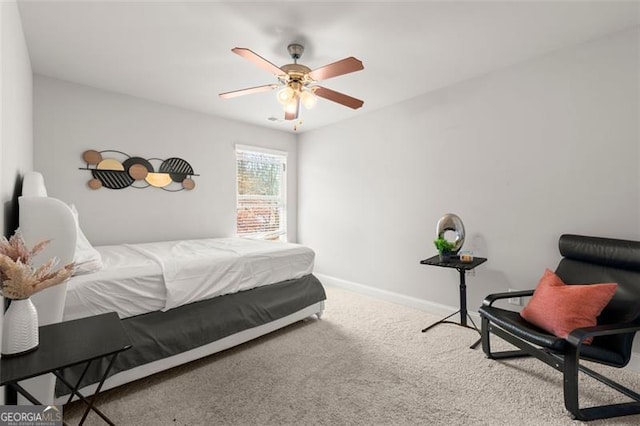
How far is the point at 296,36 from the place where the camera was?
2217mm

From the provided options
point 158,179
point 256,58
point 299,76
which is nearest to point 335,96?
point 299,76

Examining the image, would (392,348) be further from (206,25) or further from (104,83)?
(104,83)

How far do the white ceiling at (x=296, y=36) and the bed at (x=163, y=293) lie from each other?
116 centimetres

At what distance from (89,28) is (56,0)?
0.91 ft

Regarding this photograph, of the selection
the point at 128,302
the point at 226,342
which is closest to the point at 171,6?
the point at 128,302

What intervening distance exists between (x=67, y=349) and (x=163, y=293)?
912 mm

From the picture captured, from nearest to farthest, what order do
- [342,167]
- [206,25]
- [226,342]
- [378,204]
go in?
[206,25] → [226,342] → [378,204] → [342,167]

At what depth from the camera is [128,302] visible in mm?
1938

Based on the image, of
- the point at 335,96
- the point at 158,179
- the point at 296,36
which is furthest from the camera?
the point at 158,179

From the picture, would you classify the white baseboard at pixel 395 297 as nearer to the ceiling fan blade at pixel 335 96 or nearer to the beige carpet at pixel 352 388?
the beige carpet at pixel 352 388

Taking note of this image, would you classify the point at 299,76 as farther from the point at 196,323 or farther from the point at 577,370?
the point at 577,370

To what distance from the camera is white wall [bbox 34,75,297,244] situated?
2951mm

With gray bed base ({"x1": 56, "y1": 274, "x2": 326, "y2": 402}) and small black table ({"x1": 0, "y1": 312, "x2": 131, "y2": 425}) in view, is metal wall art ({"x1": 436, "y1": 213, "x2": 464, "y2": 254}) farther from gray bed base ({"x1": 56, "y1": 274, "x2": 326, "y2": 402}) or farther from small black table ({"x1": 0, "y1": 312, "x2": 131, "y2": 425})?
small black table ({"x1": 0, "y1": 312, "x2": 131, "y2": 425})

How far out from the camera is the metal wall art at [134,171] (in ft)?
10.4
